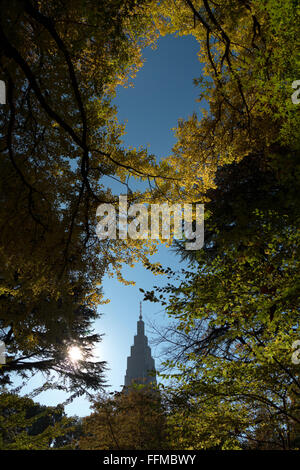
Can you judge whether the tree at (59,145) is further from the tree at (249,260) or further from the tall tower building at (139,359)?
the tall tower building at (139,359)

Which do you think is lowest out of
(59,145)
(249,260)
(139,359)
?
(139,359)

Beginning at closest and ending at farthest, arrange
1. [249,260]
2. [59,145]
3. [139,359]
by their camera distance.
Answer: [249,260] < [59,145] < [139,359]

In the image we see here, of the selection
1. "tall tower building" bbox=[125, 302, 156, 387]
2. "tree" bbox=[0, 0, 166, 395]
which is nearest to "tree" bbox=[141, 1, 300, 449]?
"tree" bbox=[0, 0, 166, 395]

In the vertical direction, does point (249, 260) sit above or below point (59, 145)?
below

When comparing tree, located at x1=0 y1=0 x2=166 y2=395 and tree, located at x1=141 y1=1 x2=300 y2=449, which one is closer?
tree, located at x1=141 y1=1 x2=300 y2=449

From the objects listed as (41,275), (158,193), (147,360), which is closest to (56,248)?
(41,275)

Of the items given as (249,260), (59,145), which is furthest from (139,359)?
(249,260)

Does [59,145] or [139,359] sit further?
[139,359]

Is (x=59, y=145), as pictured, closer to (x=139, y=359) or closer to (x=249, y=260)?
(x=249, y=260)

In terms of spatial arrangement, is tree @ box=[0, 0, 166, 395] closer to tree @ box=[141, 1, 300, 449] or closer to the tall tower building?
tree @ box=[141, 1, 300, 449]

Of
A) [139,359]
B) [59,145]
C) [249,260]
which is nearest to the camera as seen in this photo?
[249,260]

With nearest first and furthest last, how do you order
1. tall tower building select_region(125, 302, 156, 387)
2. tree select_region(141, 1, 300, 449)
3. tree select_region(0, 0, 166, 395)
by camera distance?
1. tree select_region(141, 1, 300, 449)
2. tree select_region(0, 0, 166, 395)
3. tall tower building select_region(125, 302, 156, 387)

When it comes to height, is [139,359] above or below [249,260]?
below

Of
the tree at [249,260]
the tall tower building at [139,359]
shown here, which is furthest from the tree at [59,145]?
the tall tower building at [139,359]
